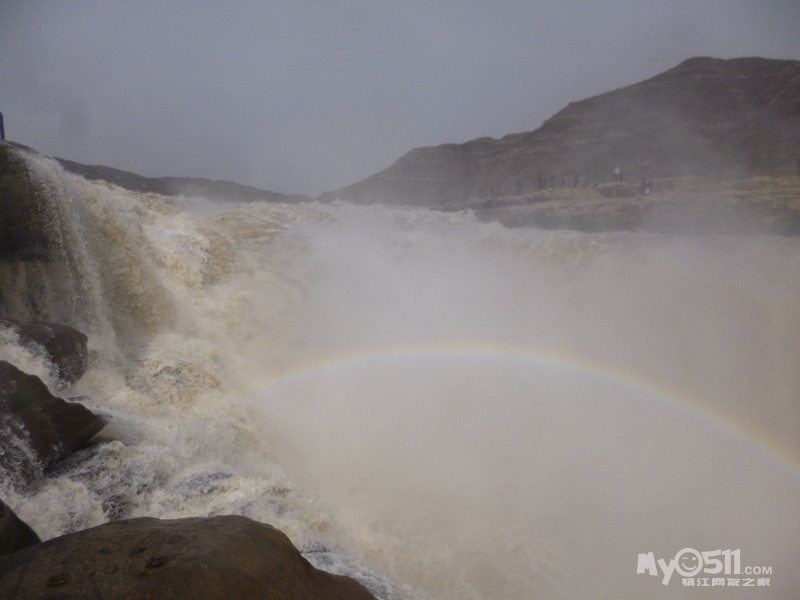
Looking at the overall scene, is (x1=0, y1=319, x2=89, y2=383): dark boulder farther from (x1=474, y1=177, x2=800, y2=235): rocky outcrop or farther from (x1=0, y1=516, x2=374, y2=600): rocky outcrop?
(x1=474, y1=177, x2=800, y2=235): rocky outcrop

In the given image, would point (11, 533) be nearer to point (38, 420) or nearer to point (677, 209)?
point (38, 420)

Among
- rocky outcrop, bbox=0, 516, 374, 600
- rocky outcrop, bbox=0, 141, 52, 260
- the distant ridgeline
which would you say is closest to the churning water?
rocky outcrop, bbox=0, 141, 52, 260

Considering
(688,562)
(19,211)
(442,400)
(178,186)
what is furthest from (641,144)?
(19,211)

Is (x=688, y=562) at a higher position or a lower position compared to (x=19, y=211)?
lower

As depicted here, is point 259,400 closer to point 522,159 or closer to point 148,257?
point 148,257

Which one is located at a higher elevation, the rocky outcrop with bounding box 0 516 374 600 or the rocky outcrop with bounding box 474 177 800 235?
the rocky outcrop with bounding box 474 177 800 235

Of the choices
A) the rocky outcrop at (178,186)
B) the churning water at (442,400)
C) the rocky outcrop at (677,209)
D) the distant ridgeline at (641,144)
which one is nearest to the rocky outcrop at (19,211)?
the churning water at (442,400)
